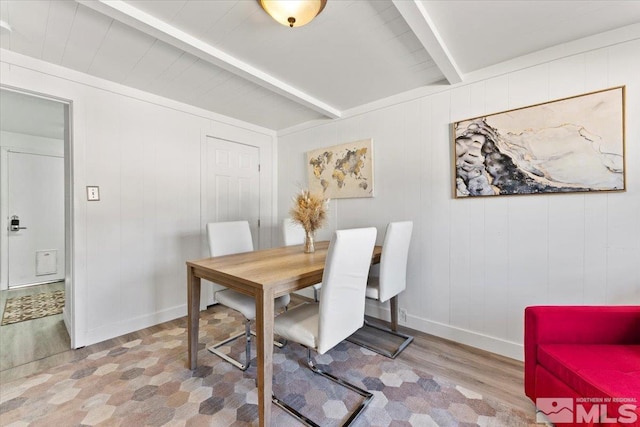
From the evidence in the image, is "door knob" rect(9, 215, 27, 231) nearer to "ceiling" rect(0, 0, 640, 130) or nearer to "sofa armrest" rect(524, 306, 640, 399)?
"ceiling" rect(0, 0, 640, 130)

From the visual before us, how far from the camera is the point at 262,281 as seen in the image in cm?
134

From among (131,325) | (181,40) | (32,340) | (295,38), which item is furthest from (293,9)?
(32,340)

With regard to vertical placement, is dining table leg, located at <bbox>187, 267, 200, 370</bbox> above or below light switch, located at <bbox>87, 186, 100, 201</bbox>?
below

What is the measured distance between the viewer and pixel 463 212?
2211 mm

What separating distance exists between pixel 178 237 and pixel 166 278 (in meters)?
0.43

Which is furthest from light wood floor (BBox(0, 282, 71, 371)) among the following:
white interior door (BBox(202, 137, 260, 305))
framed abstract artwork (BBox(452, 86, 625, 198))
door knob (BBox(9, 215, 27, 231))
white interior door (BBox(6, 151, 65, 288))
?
framed abstract artwork (BBox(452, 86, 625, 198))

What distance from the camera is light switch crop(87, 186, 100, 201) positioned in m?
2.24

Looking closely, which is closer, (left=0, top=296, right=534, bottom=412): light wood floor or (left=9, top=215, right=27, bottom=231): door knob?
(left=0, top=296, right=534, bottom=412): light wood floor

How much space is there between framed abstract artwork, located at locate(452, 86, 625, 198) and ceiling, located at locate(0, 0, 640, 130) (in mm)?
423

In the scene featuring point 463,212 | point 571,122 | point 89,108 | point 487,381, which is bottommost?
point 487,381

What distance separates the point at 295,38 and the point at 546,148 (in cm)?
185

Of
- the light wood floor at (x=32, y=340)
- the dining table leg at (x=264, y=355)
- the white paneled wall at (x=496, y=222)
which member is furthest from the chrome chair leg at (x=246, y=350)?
the white paneled wall at (x=496, y=222)

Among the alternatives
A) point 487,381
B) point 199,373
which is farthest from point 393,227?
point 199,373

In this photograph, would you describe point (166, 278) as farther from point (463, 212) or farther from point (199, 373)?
point (463, 212)
